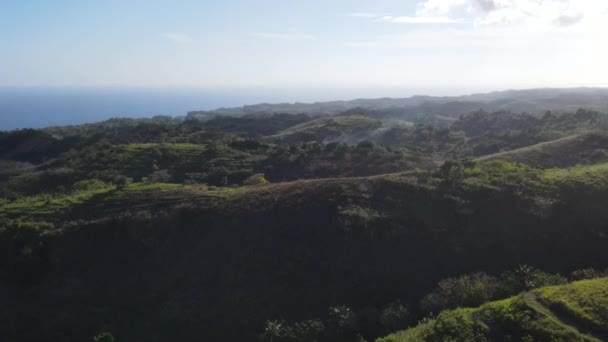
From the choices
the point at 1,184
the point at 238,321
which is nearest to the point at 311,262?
the point at 238,321

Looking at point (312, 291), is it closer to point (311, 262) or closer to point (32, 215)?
point (311, 262)

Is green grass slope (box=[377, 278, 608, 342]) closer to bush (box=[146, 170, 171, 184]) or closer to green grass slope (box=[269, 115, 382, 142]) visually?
bush (box=[146, 170, 171, 184])

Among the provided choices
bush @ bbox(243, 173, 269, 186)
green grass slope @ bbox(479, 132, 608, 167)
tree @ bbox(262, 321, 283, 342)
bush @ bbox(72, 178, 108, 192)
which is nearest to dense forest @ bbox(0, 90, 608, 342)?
tree @ bbox(262, 321, 283, 342)

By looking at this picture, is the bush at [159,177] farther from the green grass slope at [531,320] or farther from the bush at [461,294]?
the green grass slope at [531,320]

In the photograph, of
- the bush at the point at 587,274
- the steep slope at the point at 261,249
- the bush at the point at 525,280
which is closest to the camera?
the bush at the point at 525,280

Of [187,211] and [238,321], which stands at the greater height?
[187,211]

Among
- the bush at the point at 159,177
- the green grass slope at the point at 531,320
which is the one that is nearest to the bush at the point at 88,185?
the bush at the point at 159,177
